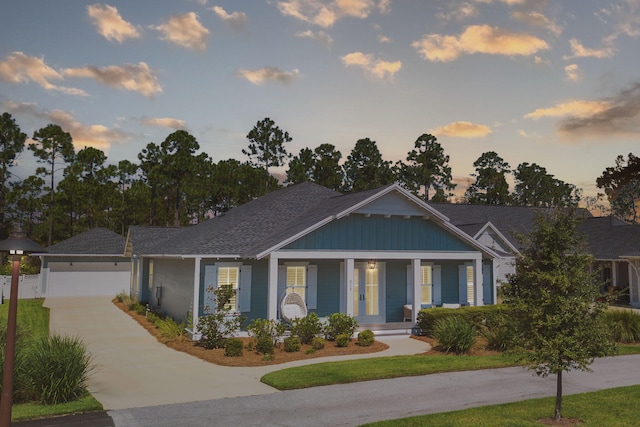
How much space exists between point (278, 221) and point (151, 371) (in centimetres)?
1050

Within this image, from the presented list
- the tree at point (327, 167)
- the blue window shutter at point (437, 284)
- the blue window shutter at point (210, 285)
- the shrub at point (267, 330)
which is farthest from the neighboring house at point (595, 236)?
the tree at point (327, 167)

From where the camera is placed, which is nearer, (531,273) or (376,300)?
(531,273)

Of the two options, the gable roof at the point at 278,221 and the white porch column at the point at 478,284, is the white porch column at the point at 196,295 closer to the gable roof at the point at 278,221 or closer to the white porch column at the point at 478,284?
the gable roof at the point at 278,221

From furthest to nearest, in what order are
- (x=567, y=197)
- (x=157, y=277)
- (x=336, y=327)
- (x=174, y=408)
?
(x=567, y=197), (x=157, y=277), (x=336, y=327), (x=174, y=408)

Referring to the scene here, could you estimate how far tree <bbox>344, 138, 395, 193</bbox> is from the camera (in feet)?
194

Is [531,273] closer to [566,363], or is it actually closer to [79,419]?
[566,363]

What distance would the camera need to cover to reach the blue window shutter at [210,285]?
18109 millimetres

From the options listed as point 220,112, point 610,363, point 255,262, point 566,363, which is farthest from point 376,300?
point 566,363

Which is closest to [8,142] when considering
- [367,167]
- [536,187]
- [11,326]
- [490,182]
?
[367,167]

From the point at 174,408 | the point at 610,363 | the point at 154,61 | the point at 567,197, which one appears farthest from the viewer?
the point at 567,197

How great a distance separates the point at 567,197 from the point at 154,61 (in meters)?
84.0

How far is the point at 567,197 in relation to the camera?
8638cm

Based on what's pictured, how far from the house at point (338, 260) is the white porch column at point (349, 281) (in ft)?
0.13

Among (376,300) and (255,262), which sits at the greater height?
(255,262)
